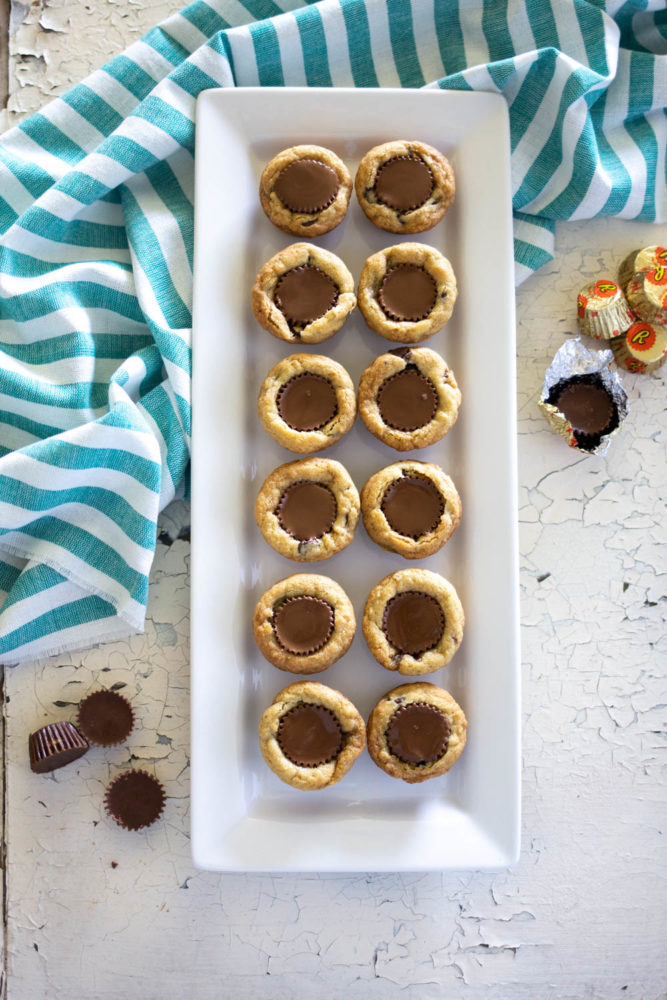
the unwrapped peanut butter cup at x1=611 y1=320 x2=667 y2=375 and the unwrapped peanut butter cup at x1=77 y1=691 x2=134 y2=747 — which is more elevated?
the unwrapped peanut butter cup at x1=611 y1=320 x2=667 y2=375

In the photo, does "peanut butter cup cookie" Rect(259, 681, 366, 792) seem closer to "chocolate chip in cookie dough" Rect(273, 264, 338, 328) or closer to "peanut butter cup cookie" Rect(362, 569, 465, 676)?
"peanut butter cup cookie" Rect(362, 569, 465, 676)

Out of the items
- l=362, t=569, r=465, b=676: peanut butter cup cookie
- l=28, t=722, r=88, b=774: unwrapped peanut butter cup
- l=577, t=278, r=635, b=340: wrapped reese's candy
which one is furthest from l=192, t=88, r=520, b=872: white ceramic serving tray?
l=28, t=722, r=88, b=774: unwrapped peanut butter cup

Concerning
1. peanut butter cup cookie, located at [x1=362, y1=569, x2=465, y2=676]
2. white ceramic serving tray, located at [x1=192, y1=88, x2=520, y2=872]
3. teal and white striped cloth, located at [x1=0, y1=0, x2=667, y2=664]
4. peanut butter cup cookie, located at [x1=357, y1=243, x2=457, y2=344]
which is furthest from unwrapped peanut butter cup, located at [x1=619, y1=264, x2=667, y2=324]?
peanut butter cup cookie, located at [x1=362, y1=569, x2=465, y2=676]

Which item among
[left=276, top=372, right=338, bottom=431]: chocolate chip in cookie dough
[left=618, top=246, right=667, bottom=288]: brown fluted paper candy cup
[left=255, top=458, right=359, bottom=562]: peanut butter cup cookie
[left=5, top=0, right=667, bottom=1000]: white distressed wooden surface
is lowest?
[left=5, top=0, right=667, bottom=1000]: white distressed wooden surface

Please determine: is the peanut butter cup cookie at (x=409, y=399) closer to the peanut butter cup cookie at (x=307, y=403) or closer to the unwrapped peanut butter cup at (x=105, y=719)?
the peanut butter cup cookie at (x=307, y=403)

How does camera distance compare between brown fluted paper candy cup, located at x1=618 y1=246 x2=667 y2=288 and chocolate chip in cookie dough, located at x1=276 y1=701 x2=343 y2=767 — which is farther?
brown fluted paper candy cup, located at x1=618 y1=246 x2=667 y2=288

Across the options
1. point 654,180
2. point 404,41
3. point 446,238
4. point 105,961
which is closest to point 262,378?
point 446,238
